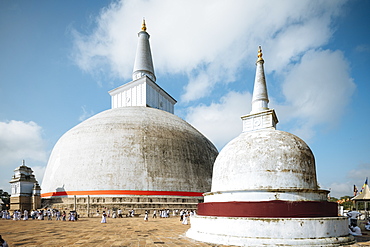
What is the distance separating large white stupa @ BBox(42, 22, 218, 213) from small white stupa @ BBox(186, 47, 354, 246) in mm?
13848

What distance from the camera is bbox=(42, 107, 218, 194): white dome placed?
24125mm

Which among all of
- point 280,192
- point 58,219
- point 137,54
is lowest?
point 58,219

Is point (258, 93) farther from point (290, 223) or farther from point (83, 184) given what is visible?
point (83, 184)

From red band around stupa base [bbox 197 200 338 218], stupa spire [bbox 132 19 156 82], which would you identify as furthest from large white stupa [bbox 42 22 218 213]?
red band around stupa base [bbox 197 200 338 218]

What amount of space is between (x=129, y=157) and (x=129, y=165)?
86cm

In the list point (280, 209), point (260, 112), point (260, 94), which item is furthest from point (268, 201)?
point (260, 94)

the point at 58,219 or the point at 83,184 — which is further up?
the point at 83,184

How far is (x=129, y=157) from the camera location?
2495 cm

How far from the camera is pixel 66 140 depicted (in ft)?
92.5

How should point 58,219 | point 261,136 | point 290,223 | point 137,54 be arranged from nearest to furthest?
point 290,223, point 261,136, point 58,219, point 137,54

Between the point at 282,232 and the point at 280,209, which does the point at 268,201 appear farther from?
the point at 282,232

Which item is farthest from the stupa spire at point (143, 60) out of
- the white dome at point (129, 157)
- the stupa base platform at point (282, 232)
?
the stupa base platform at point (282, 232)

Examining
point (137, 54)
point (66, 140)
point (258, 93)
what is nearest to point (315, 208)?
point (258, 93)

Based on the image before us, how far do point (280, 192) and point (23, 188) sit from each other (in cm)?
2723
